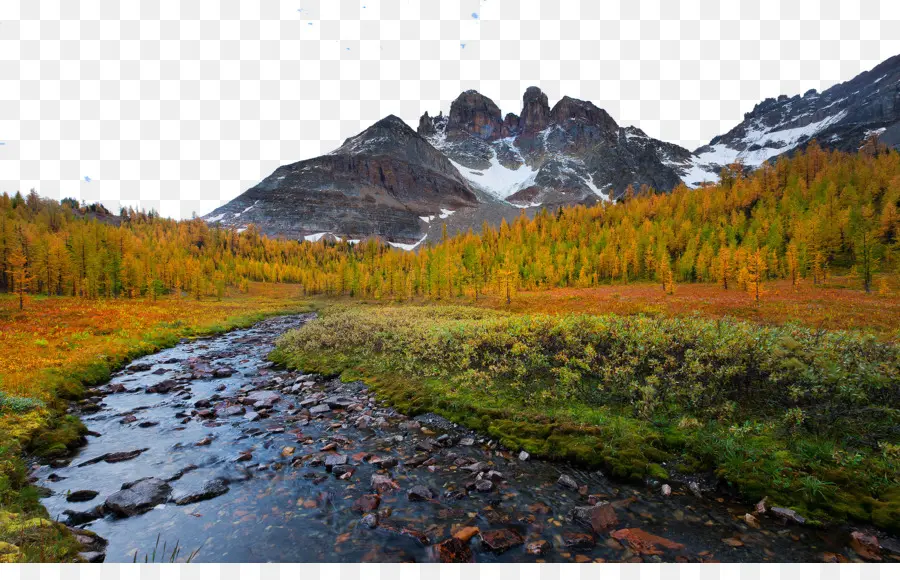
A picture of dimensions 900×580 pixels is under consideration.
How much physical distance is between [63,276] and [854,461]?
351 ft

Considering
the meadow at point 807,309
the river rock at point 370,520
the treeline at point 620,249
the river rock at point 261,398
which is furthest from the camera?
the treeline at point 620,249

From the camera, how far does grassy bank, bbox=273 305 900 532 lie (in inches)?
330

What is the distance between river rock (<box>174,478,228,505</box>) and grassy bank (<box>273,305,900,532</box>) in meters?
6.72

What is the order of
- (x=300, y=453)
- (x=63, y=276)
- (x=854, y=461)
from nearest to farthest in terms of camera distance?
1. (x=854, y=461)
2. (x=300, y=453)
3. (x=63, y=276)

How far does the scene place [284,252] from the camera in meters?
198

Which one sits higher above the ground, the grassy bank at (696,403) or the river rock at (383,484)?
the grassy bank at (696,403)

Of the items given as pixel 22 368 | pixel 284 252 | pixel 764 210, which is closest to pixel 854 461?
pixel 22 368

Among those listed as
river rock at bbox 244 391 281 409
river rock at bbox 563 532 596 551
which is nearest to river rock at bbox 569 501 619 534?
river rock at bbox 563 532 596 551

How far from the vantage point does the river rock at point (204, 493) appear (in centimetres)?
910

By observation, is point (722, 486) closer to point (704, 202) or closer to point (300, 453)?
point (300, 453)

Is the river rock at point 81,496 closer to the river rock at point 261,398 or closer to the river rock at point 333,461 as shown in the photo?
the river rock at point 333,461

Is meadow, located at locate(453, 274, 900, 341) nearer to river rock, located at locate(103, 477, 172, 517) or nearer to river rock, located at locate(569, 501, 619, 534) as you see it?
river rock, located at locate(569, 501, 619, 534)

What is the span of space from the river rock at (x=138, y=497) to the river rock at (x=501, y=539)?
8.37 meters

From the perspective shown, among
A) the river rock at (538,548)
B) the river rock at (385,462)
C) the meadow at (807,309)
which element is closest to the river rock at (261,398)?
the river rock at (385,462)
